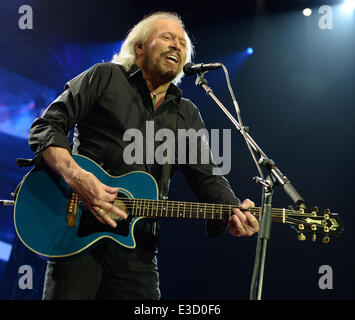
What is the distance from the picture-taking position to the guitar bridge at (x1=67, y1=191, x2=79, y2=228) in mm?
2195

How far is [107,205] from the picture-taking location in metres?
2.14

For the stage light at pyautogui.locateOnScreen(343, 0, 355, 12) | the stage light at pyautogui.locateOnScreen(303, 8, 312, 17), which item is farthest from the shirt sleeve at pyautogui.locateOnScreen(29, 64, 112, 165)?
the stage light at pyautogui.locateOnScreen(343, 0, 355, 12)

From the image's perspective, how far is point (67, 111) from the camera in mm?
2338

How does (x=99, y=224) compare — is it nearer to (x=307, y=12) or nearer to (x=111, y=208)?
(x=111, y=208)

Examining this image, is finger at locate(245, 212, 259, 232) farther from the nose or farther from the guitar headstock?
the nose

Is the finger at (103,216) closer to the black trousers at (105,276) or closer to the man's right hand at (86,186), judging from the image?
the man's right hand at (86,186)

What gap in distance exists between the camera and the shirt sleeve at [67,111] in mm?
2201

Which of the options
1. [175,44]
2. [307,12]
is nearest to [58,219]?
[175,44]

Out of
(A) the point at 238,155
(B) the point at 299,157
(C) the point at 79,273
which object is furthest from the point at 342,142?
(C) the point at 79,273

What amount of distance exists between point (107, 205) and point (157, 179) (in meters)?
0.46

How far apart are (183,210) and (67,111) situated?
34.5 inches

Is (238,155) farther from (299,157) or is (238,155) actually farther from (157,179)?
(157,179)

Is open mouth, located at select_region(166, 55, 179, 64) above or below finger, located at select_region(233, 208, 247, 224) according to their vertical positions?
Answer: above

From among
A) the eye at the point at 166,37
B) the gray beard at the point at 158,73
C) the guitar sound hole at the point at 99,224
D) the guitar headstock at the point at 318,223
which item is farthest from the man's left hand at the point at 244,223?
the eye at the point at 166,37
